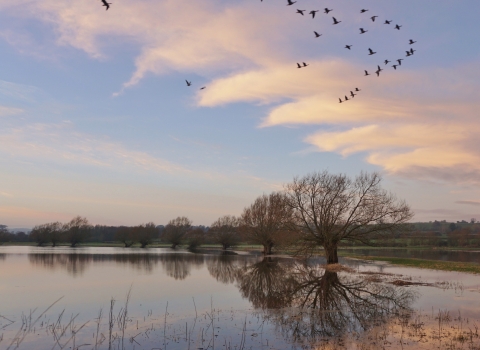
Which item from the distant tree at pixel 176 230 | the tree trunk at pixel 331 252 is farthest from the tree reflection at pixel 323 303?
the distant tree at pixel 176 230

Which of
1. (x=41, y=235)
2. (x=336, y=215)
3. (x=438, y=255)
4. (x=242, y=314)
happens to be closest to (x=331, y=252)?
(x=336, y=215)

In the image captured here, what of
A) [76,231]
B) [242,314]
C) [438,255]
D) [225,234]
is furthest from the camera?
[76,231]

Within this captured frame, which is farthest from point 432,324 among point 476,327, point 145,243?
point 145,243

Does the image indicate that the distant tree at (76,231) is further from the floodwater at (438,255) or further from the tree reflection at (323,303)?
the tree reflection at (323,303)

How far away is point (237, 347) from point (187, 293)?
12853 millimetres

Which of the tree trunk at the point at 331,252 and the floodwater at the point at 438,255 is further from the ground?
the tree trunk at the point at 331,252

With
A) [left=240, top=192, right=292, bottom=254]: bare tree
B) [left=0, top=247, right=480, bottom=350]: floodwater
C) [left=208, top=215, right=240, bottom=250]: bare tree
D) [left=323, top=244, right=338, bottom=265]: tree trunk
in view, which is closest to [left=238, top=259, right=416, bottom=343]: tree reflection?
[left=0, top=247, right=480, bottom=350]: floodwater

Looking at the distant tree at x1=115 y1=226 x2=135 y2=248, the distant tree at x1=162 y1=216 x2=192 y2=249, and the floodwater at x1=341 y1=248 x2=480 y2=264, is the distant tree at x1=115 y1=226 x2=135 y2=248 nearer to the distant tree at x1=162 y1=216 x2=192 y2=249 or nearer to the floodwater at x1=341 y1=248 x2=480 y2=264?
the distant tree at x1=162 y1=216 x2=192 y2=249

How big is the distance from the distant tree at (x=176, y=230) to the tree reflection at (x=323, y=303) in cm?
8583

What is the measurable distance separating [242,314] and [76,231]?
111853 mm

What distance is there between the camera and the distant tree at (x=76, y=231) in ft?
386

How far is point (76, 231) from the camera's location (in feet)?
387

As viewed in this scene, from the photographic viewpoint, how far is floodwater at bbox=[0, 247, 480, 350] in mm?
12977

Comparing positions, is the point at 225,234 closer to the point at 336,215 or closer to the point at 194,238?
the point at 194,238
